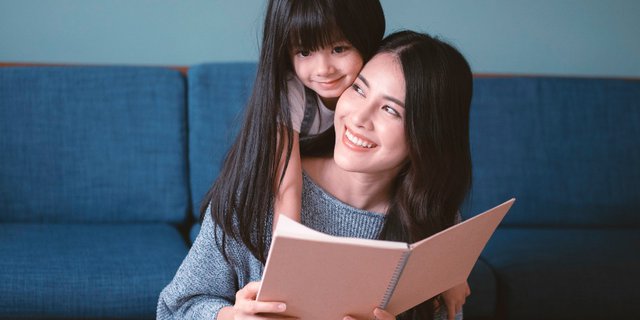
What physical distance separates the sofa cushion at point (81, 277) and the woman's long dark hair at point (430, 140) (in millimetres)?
741

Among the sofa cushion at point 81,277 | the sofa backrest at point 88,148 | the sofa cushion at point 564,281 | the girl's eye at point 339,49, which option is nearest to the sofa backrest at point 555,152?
the sofa cushion at point 564,281

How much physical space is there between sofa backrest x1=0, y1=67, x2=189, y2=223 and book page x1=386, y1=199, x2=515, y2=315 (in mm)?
1377

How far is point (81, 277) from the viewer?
2.20 m

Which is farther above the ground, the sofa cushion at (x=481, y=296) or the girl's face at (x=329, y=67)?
the girl's face at (x=329, y=67)

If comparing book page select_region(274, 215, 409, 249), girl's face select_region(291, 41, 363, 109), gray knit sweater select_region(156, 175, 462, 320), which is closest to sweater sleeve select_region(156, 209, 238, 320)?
gray knit sweater select_region(156, 175, 462, 320)

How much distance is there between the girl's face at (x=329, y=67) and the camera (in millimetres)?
1775

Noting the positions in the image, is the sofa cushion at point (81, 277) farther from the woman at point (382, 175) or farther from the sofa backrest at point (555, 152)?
the sofa backrest at point (555, 152)

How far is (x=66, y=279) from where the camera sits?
219 cm

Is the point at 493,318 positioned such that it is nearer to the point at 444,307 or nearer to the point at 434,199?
the point at 444,307

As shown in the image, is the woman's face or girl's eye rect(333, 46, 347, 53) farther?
girl's eye rect(333, 46, 347, 53)

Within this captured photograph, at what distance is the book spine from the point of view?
1339 mm

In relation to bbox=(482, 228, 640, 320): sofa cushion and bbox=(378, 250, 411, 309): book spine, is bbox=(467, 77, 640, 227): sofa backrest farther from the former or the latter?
bbox=(378, 250, 411, 309): book spine

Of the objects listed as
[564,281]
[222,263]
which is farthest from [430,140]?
[564,281]

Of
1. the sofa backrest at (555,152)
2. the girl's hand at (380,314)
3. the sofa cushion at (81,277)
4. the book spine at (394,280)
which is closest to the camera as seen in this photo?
the book spine at (394,280)
